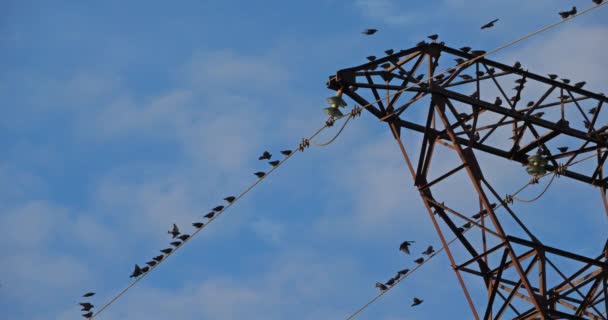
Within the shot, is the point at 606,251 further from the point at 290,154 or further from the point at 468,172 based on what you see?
the point at 290,154

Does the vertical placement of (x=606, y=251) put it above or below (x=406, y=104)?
below

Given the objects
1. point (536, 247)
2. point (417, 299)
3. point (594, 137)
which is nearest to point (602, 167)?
point (594, 137)

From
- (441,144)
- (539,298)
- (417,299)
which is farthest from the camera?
(417,299)

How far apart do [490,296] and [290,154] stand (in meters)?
5.32

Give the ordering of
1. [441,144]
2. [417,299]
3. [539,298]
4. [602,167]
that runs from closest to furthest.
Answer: [539,298] → [441,144] → [602,167] → [417,299]

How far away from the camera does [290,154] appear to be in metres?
28.0

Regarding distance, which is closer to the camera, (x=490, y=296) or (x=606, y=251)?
(x=490, y=296)

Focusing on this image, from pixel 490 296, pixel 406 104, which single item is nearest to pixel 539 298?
pixel 490 296

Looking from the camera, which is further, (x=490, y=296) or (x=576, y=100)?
(x=576, y=100)

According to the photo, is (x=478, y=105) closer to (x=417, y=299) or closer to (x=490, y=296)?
(x=490, y=296)

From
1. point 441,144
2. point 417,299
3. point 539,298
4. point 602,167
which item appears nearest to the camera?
point 539,298

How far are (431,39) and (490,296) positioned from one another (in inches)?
198

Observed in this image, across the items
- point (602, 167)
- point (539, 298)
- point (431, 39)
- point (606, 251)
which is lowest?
point (539, 298)

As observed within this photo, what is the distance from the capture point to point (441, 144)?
25.9 m
